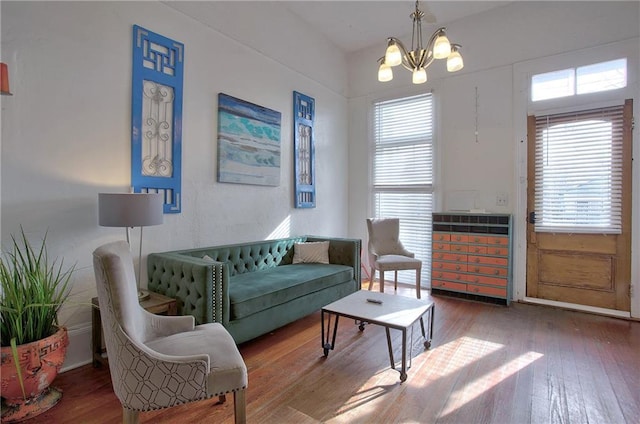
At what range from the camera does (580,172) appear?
3.77m

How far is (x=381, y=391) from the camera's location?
2.15 metres

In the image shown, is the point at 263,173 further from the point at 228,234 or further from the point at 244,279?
the point at 244,279

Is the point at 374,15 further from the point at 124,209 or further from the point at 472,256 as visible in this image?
the point at 124,209

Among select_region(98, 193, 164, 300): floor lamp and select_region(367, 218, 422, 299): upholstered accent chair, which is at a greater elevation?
select_region(98, 193, 164, 300): floor lamp

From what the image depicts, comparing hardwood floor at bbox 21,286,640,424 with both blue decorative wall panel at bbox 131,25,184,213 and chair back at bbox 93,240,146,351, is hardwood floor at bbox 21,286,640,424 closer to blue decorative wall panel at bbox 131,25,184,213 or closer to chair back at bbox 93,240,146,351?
chair back at bbox 93,240,146,351

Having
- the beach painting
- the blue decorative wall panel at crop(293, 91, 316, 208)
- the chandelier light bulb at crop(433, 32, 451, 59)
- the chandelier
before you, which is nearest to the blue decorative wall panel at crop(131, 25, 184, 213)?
the beach painting

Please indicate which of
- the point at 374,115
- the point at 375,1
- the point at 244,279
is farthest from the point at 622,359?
the point at 375,1

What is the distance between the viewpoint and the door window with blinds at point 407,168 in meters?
4.87

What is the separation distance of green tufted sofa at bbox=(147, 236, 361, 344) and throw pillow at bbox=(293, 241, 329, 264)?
3.6 inches

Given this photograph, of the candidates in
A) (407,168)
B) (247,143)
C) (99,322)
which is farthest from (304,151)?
(99,322)

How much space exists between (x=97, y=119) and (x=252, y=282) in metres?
1.86

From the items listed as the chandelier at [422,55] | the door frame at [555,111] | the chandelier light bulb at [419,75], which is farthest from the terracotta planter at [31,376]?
the door frame at [555,111]

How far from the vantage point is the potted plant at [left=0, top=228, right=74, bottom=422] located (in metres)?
1.77

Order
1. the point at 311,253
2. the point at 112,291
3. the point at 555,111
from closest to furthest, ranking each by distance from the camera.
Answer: the point at 112,291
the point at 555,111
the point at 311,253
